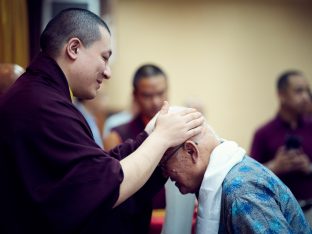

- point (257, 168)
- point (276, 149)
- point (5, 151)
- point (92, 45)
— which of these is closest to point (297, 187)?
point (276, 149)

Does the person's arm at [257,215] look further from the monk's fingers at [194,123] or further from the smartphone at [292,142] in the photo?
the smartphone at [292,142]

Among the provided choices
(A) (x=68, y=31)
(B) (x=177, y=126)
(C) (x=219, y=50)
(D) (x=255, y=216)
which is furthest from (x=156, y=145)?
(C) (x=219, y=50)

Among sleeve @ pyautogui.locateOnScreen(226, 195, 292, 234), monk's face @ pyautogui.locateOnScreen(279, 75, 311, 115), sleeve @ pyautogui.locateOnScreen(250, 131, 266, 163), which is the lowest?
sleeve @ pyautogui.locateOnScreen(250, 131, 266, 163)

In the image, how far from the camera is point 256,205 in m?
1.31

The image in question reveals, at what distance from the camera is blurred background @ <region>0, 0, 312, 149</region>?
558cm

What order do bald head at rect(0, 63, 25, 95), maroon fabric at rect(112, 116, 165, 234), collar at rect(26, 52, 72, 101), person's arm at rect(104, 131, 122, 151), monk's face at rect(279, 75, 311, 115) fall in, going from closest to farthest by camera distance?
1. collar at rect(26, 52, 72, 101)
2. maroon fabric at rect(112, 116, 165, 234)
3. bald head at rect(0, 63, 25, 95)
4. person's arm at rect(104, 131, 122, 151)
5. monk's face at rect(279, 75, 311, 115)

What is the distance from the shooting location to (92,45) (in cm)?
150

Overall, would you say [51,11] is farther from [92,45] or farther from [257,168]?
[257,168]

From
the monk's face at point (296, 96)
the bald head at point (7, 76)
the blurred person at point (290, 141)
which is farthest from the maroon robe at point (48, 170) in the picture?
the monk's face at point (296, 96)

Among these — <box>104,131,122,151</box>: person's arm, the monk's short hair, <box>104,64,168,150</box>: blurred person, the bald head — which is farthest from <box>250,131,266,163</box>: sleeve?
the monk's short hair

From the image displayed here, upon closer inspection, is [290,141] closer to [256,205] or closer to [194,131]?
[194,131]

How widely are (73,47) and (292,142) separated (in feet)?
5.56

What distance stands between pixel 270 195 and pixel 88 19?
2.58ft

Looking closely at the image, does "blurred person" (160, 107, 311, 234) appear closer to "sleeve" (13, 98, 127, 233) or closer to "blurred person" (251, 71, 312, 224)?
"sleeve" (13, 98, 127, 233)
